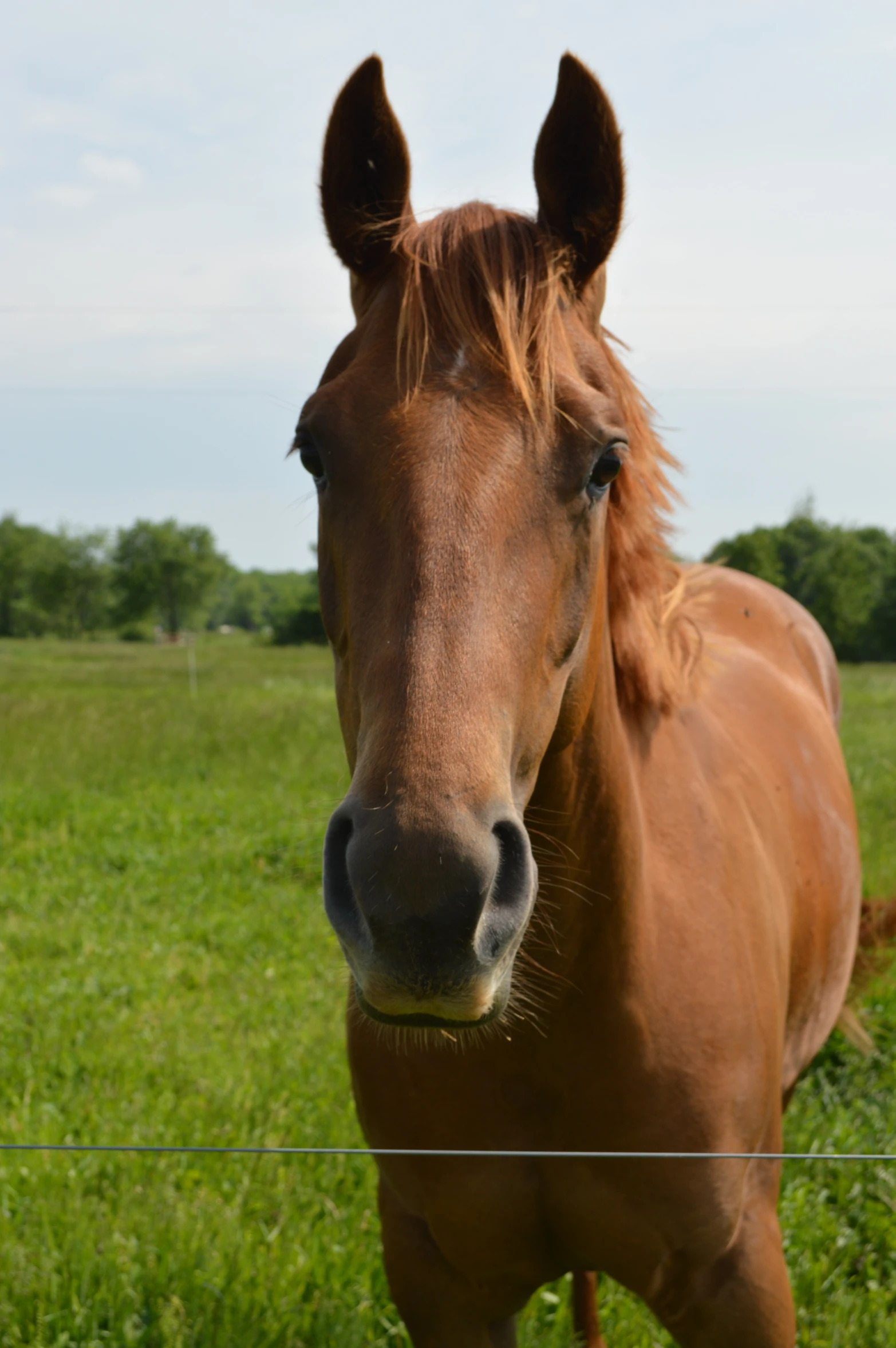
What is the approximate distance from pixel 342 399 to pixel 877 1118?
334 centimetres

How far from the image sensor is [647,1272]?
1.87m

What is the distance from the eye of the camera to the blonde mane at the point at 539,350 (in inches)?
59.2

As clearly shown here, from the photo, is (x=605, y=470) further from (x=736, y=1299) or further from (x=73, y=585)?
(x=73, y=585)

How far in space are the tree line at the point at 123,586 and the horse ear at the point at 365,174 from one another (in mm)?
42464

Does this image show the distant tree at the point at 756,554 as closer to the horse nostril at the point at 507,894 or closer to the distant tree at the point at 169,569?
the distant tree at the point at 169,569

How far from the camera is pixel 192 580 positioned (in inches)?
2103

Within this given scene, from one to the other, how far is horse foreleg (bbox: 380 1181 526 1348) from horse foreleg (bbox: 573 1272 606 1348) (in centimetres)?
73

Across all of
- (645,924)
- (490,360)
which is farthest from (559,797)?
(490,360)

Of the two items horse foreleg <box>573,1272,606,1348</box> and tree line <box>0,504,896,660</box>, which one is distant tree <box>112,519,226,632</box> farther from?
horse foreleg <box>573,1272,606,1348</box>

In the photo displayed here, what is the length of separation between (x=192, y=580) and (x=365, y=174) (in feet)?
176

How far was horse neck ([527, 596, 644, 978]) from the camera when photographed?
174 cm

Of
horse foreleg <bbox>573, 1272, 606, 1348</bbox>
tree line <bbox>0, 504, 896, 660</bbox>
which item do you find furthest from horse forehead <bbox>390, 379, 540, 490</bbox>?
tree line <bbox>0, 504, 896, 660</bbox>

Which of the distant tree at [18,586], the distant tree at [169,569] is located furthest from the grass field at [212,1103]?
the distant tree at [18,586]

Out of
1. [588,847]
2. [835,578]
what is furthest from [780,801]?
[835,578]
